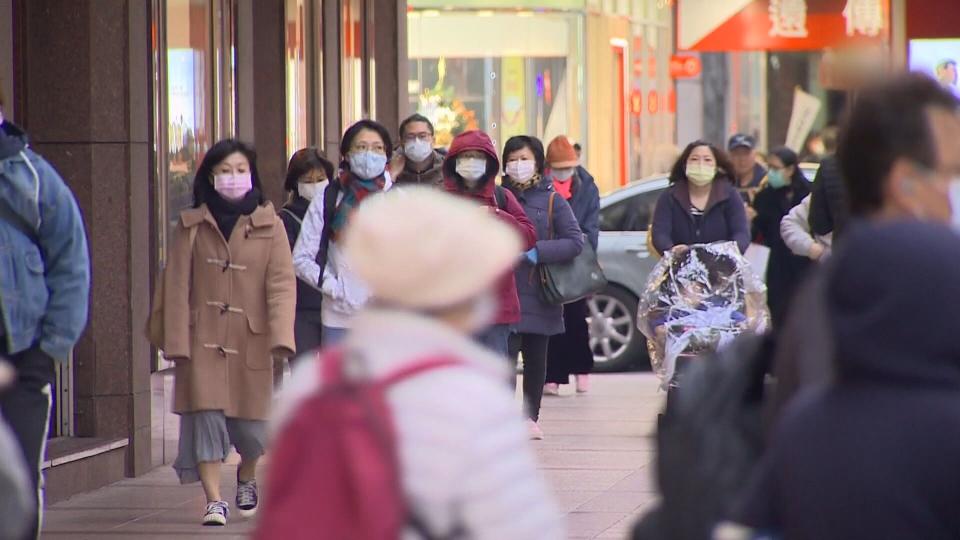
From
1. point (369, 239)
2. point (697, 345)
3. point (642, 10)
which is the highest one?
point (642, 10)

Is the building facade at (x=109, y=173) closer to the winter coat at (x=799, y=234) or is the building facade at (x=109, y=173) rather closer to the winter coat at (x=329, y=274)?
the winter coat at (x=329, y=274)

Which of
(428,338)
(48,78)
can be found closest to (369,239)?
(428,338)

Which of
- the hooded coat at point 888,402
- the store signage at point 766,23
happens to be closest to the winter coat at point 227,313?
the hooded coat at point 888,402

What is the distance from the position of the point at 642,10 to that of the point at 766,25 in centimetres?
697

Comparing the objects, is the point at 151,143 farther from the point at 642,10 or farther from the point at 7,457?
the point at 642,10

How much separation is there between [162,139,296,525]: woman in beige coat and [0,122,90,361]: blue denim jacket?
2198mm

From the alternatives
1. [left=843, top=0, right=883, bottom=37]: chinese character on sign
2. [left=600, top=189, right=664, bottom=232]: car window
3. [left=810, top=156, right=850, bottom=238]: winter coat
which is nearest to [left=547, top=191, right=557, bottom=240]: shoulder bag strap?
[left=810, top=156, right=850, bottom=238]: winter coat

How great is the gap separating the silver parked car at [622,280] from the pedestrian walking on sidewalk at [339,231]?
6662 mm

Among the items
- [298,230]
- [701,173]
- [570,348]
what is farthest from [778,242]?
[298,230]

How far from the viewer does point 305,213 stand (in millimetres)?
10477

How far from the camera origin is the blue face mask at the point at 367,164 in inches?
396

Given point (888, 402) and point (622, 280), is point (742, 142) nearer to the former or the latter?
point (622, 280)

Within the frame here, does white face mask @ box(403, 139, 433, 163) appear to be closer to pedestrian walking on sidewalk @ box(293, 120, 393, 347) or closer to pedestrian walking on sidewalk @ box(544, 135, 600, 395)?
pedestrian walking on sidewalk @ box(293, 120, 393, 347)

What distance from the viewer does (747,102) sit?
32000 mm
